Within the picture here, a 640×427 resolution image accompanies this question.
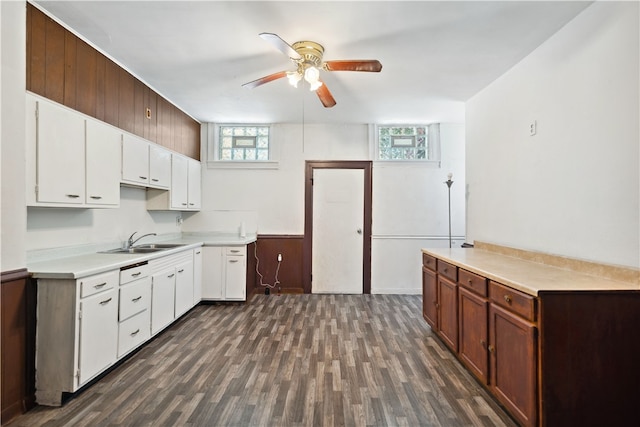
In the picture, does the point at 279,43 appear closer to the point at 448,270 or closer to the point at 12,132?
the point at 12,132

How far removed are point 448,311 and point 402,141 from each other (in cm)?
296

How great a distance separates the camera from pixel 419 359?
8.86 feet

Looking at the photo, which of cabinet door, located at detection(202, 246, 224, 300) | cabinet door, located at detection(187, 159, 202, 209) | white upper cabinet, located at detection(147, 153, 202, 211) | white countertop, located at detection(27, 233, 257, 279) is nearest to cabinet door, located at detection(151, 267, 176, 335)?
white countertop, located at detection(27, 233, 257, 279)

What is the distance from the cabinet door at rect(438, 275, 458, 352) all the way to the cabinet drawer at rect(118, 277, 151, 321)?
2717mm

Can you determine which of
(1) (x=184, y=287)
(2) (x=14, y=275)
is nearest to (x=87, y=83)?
(2) (x=14, y=275)

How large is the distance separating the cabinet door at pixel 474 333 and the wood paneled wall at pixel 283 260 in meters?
2.74

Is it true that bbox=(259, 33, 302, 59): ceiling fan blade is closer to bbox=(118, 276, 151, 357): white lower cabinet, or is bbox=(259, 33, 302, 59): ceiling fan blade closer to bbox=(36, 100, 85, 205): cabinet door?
bbox=(36, 100, 85, 205): cabinet door

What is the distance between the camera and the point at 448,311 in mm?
2783

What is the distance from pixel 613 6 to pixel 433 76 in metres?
1.41

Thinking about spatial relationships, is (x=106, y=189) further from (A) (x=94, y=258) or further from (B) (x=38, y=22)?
(B) (x=38, y=22)

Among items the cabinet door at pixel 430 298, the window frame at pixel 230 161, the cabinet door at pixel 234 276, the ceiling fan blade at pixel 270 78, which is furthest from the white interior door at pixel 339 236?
the ceiling fan blade at pixel 270 78

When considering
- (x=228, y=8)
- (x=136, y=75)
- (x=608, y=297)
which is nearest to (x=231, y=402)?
(x=608, y=297)

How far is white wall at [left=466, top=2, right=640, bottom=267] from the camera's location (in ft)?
5.90

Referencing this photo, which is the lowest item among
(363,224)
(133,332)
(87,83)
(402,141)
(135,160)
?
(133,332)
